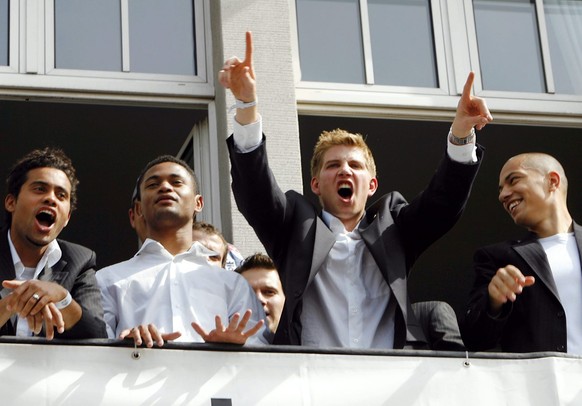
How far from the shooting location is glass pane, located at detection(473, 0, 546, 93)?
27.5ft

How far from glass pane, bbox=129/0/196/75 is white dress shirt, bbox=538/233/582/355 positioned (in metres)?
2.69

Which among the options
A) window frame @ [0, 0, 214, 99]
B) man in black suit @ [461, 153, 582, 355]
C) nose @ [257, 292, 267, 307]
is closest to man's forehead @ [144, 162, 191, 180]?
nose @ [257, 292, 267, 307]

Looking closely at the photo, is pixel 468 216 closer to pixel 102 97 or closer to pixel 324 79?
pixel 324 79

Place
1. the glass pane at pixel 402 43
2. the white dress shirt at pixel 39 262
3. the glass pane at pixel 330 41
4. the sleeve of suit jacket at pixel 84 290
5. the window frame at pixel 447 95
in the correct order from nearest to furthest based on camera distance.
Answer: the sleeve of suit jacket at pixel 84 290, the white dress shirt at pixel 39 262, the window frame at pixel 447 95, the glass pane at pixel 330 41, the glass pane at pixel 402 43

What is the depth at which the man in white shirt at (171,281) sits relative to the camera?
5570 mm

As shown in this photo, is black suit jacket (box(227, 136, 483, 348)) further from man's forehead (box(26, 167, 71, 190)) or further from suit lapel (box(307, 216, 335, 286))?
man's forehead (box(26, 167, 71, 190))

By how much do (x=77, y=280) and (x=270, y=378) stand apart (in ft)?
2.87

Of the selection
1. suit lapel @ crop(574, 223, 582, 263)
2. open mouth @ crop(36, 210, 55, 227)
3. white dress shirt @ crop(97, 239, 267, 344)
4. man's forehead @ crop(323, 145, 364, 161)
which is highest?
man's forehead @ crop(323, 145, 364, 161)

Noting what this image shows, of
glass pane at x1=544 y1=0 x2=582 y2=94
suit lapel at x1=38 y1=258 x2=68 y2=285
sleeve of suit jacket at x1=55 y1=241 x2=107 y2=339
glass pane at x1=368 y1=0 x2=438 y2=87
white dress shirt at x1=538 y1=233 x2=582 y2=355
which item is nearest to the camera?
sleeve of suit jacket at x1=55 y1=241 x2=107 y2=339

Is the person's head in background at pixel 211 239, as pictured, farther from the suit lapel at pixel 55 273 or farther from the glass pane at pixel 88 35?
the glass pane at pixel 88 35

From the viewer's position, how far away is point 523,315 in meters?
5.77

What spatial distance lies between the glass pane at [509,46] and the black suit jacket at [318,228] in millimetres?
2590

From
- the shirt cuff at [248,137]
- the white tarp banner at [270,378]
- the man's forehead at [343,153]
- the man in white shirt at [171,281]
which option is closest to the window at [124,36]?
the man in white shirt at [171,281]

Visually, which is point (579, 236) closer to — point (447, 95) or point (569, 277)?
point (569, 277)
